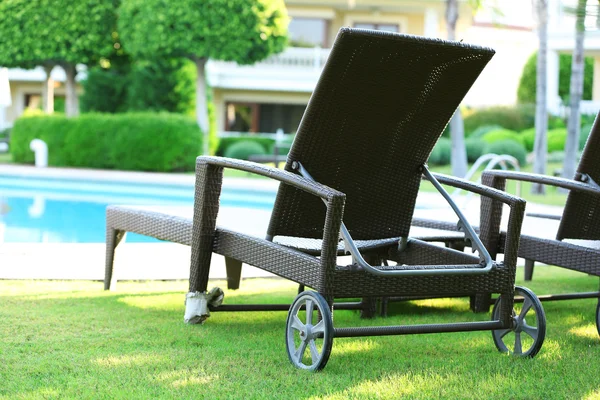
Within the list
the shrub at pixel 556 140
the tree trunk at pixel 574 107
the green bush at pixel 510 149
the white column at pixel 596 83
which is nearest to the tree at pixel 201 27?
the green bush at pixel 510 149

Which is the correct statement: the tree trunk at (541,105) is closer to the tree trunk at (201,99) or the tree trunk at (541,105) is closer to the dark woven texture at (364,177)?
the tree trunk at (201,99)

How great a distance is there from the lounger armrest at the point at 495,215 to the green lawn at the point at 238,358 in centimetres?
40

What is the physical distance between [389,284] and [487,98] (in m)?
33.3

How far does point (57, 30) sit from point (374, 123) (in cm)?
1727

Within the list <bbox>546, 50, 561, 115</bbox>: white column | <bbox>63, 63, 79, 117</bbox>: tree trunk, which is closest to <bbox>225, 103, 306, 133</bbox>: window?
<bbox>546, 50, 561, 115</bbox>: white column

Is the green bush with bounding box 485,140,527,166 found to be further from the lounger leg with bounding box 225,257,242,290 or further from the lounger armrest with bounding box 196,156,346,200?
the lounger armrest with bounding box 196,156,346,200

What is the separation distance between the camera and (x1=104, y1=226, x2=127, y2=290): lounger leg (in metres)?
4.76

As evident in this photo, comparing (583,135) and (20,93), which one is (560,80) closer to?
(583,135)

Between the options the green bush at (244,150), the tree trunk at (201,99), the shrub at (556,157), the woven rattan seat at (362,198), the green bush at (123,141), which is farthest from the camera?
the green bush at (244,150)

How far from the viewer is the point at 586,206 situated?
412 cm

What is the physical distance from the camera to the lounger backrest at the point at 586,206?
160 inches

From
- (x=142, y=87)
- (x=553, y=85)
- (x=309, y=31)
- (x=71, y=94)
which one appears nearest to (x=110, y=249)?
(x=142, y=87)

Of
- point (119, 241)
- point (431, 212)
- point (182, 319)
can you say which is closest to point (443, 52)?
point (182, 319)

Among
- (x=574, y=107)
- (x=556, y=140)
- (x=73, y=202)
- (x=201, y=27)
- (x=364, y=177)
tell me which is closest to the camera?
(x=364, y=177)
